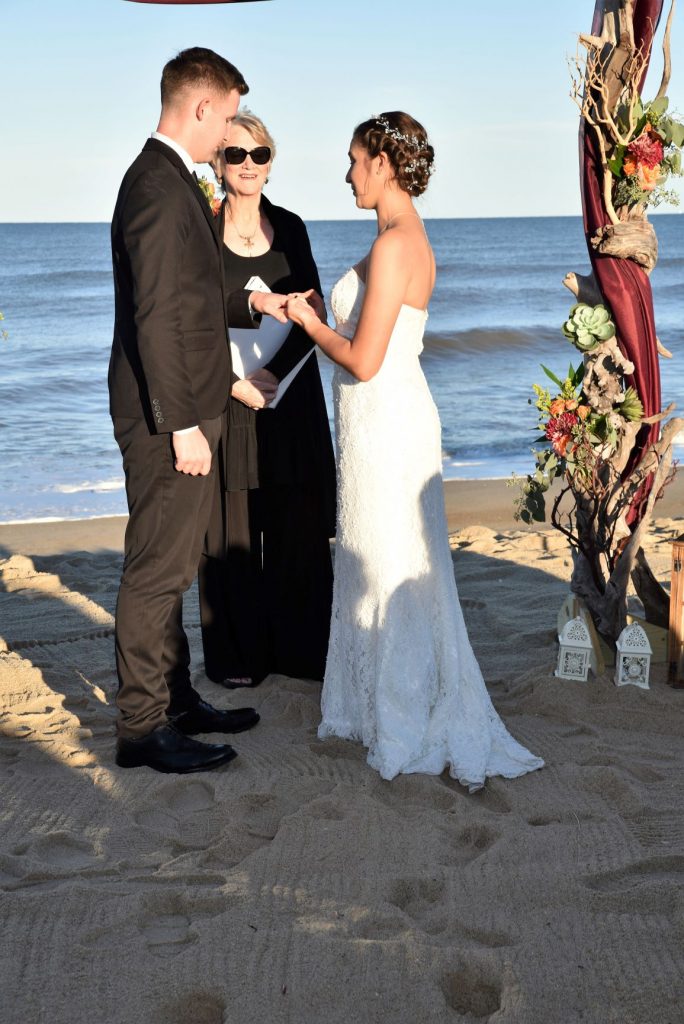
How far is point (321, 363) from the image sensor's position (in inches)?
676

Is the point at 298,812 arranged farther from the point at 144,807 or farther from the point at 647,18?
the point at 647,18

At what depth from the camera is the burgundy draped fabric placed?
4254 millimetres

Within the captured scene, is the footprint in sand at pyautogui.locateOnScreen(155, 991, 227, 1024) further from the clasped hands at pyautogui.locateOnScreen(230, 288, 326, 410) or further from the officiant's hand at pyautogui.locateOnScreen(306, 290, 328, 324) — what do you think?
the officiant's hand at pyautogui.locateOnScreen(306, 290, 328, 324)

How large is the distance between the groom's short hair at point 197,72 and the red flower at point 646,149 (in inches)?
64.3

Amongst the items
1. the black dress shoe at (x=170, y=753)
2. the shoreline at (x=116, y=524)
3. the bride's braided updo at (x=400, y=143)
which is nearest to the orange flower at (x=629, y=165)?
the bride's braided updo at (x=400, y=143)

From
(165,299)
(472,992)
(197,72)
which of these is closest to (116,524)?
(165,299)

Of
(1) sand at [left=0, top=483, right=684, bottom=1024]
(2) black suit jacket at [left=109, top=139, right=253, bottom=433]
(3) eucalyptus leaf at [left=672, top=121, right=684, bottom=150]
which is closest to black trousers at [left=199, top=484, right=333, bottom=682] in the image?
(1) sand at [left=0, top=483, right=684, bottom=1024]

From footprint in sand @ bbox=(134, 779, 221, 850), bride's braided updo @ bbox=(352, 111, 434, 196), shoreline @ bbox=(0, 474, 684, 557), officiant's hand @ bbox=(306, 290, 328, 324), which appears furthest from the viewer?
shoreline @ bbox=(0, 474, 684, 557)

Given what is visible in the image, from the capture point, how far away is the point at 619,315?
4.29 metres

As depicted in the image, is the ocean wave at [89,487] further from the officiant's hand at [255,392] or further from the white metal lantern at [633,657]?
the white metal lantern at [633,657]

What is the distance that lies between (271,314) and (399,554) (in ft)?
3.17

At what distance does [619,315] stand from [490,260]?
41.4 metres

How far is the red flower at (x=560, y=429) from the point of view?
4402 mm

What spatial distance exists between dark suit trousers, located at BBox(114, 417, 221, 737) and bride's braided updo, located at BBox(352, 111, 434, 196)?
1.06 metres
